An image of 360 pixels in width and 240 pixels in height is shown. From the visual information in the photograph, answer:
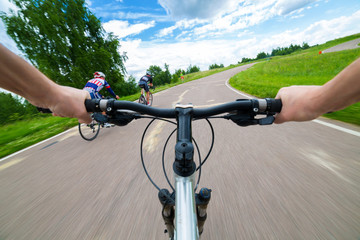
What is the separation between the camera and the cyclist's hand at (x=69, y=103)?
84 cm

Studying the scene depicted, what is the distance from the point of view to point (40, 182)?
250 centimetres

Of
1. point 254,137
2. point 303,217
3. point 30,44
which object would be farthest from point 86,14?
point 303,217

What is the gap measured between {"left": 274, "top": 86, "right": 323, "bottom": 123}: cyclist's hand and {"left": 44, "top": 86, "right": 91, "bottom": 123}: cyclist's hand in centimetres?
119

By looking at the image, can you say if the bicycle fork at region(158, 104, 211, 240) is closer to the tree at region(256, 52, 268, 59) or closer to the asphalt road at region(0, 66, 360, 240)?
the asphalt road at region(0, 66, 360, 240)

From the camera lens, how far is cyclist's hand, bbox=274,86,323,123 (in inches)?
28.9

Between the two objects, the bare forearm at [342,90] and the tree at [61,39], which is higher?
the tree at [61,39]

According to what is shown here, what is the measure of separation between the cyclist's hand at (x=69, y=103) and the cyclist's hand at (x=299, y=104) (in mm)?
1187

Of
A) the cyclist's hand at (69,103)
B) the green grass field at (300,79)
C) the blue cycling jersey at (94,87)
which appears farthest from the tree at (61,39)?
the cyclist's hand at (69,103)

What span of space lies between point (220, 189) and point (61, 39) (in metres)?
19.8

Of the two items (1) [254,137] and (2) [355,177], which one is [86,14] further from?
(2) [355,177]

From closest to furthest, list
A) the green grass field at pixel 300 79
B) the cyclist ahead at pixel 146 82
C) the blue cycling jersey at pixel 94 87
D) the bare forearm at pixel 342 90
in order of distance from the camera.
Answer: the bare forearm at pixel 342 90 → the green grass field at pixel 300 79 → the blue cycling jersey at pixel 94 87 → the cyclist ahead at pixel 146 82

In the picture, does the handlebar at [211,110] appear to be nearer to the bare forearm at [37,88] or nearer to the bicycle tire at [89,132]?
the bare forearm at [37,88]

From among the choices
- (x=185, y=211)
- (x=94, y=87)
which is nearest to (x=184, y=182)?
(x=185, y=211)

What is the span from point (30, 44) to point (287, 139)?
846 inches
